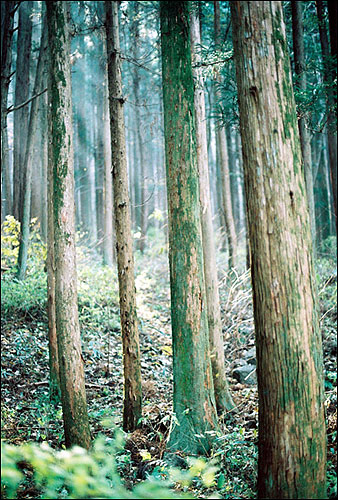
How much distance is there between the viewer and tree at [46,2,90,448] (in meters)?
4.91

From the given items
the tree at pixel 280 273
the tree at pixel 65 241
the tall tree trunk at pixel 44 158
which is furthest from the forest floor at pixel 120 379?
the tall tree trunk at pixel 44 158

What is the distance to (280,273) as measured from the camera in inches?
122

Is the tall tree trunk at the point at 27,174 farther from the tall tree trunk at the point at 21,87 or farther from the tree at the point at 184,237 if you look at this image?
the tree at the point at 184,237

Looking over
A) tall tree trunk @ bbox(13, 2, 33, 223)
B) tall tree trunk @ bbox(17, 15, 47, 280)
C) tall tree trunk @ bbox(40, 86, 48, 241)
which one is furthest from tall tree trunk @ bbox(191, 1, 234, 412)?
tall tree trunk @ bbox(13, 2, 33, 223)

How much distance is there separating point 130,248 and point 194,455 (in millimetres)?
2920

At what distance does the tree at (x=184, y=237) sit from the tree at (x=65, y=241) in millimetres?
1216

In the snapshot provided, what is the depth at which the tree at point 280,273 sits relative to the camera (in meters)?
3.08

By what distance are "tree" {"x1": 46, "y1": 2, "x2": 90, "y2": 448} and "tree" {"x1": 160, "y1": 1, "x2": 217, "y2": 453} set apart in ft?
3.99

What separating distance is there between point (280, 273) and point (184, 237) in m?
2.30

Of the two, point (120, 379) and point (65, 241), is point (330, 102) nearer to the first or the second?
point (65, 241)

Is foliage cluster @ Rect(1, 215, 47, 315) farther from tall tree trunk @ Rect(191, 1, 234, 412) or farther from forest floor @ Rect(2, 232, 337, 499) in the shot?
tall tree trunk @ Rect(191, 1, 234, 412)

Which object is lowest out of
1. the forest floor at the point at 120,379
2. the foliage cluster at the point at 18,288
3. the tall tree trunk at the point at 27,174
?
the forest floor at the point at 120,379

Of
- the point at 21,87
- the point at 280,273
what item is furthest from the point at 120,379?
the point at 21,87

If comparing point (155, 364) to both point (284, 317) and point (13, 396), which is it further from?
point (284, 317)
